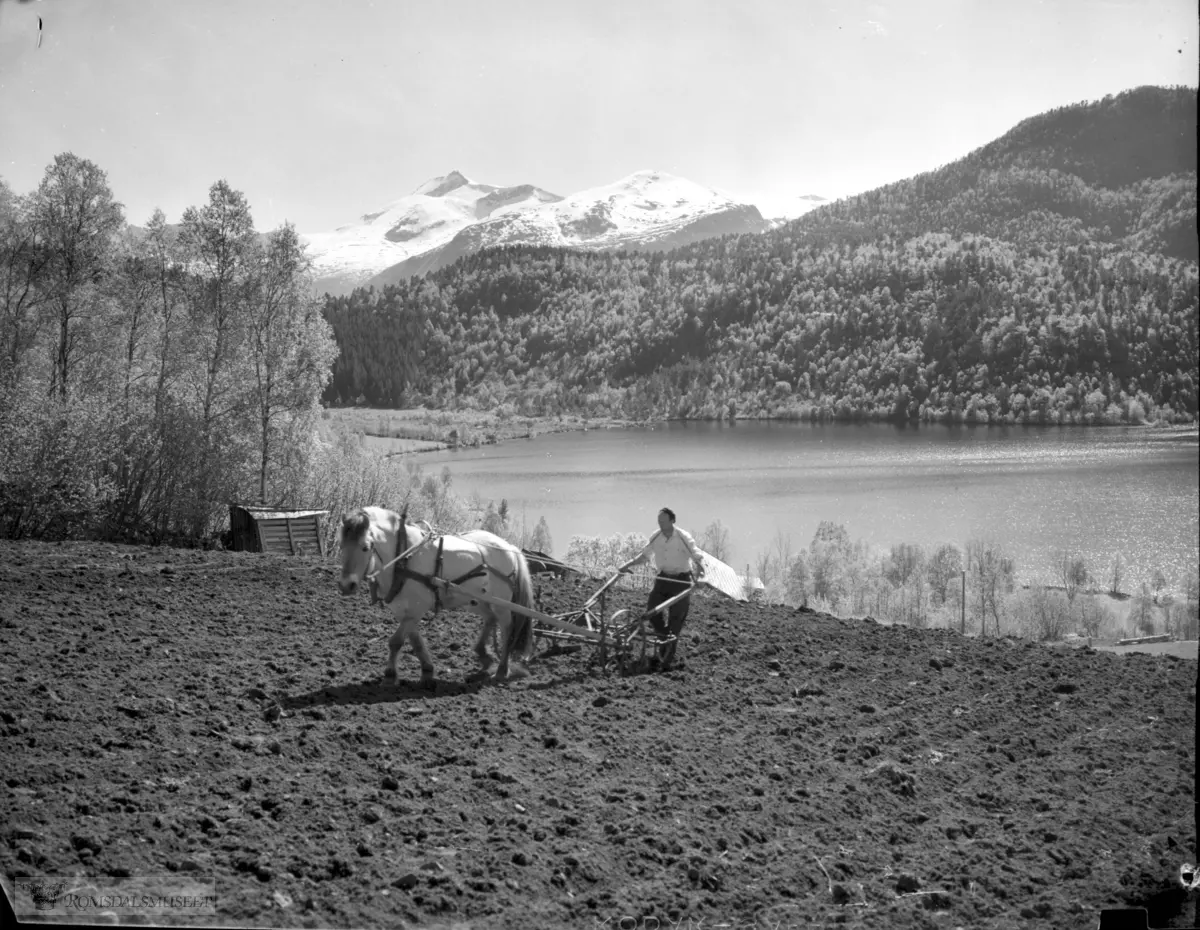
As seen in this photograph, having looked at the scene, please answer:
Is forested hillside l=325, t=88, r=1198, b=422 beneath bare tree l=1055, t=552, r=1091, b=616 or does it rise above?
above

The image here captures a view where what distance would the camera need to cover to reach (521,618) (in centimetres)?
895

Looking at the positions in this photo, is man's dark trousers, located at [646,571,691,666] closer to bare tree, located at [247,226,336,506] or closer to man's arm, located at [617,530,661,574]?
man's arm, located at [617,530,661,574]

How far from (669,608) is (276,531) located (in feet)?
32.7

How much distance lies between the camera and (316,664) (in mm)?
8617

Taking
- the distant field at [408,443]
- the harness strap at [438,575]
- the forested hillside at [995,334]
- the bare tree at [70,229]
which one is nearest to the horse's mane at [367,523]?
the harness strap at [438,575]

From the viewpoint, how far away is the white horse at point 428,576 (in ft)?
26.2

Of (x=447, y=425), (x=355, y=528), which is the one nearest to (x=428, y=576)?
(x=355, y=528)

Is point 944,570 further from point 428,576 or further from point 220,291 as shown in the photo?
point 428,576

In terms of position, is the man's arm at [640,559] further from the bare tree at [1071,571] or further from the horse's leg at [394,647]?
the bare tree at [1071,571]

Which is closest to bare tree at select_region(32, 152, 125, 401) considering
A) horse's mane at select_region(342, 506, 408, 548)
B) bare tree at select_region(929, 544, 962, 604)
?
horse's mane at select_region(342, 506, 408, 548)

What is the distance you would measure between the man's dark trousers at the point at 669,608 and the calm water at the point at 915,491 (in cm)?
3853

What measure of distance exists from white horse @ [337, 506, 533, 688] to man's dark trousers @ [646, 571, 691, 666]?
5.03ft

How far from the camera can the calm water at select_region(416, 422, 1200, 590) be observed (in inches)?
1989

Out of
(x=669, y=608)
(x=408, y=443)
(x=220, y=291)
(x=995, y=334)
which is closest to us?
(x=669, y=608)
